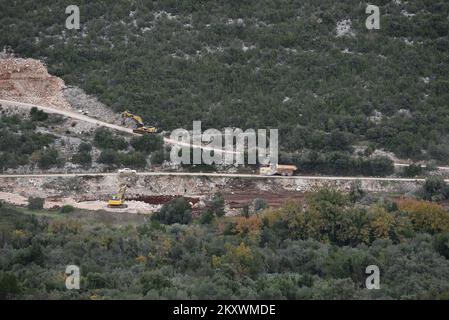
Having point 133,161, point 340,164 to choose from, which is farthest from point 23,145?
point 340,164

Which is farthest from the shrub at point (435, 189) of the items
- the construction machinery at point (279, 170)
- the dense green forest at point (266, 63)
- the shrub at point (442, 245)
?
the shrub at point (442, 245)

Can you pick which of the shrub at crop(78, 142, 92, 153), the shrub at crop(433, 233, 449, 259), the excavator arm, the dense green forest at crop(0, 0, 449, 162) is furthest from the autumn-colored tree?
the excavator arm

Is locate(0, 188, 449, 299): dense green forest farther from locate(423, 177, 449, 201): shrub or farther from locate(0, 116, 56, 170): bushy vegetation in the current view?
locate(0, 116, 56, 170): bushy vegetation

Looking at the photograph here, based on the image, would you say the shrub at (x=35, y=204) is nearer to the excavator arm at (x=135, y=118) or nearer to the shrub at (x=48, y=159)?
the shrub at (x=48, y=159)

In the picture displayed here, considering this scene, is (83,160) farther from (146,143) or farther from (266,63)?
(266,63)

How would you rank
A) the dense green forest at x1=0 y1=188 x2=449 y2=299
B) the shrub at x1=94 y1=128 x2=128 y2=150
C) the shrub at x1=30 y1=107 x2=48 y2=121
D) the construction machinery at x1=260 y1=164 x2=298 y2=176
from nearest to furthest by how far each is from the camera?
the dense green forest at x1=0 y1=188 x2=449 y2=299
the construction machinery at x1=260 y1=164 x2=298 y2=176
the shrub at x1=94 y1=128 x2=128 y2=150
the shrub at x1=30 y1=107 x2=48 y2=121

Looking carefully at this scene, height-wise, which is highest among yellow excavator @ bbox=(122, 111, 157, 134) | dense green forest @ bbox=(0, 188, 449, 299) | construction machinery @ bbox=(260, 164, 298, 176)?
yellow excavator @ bbox=(122, 111, 157, 134)
